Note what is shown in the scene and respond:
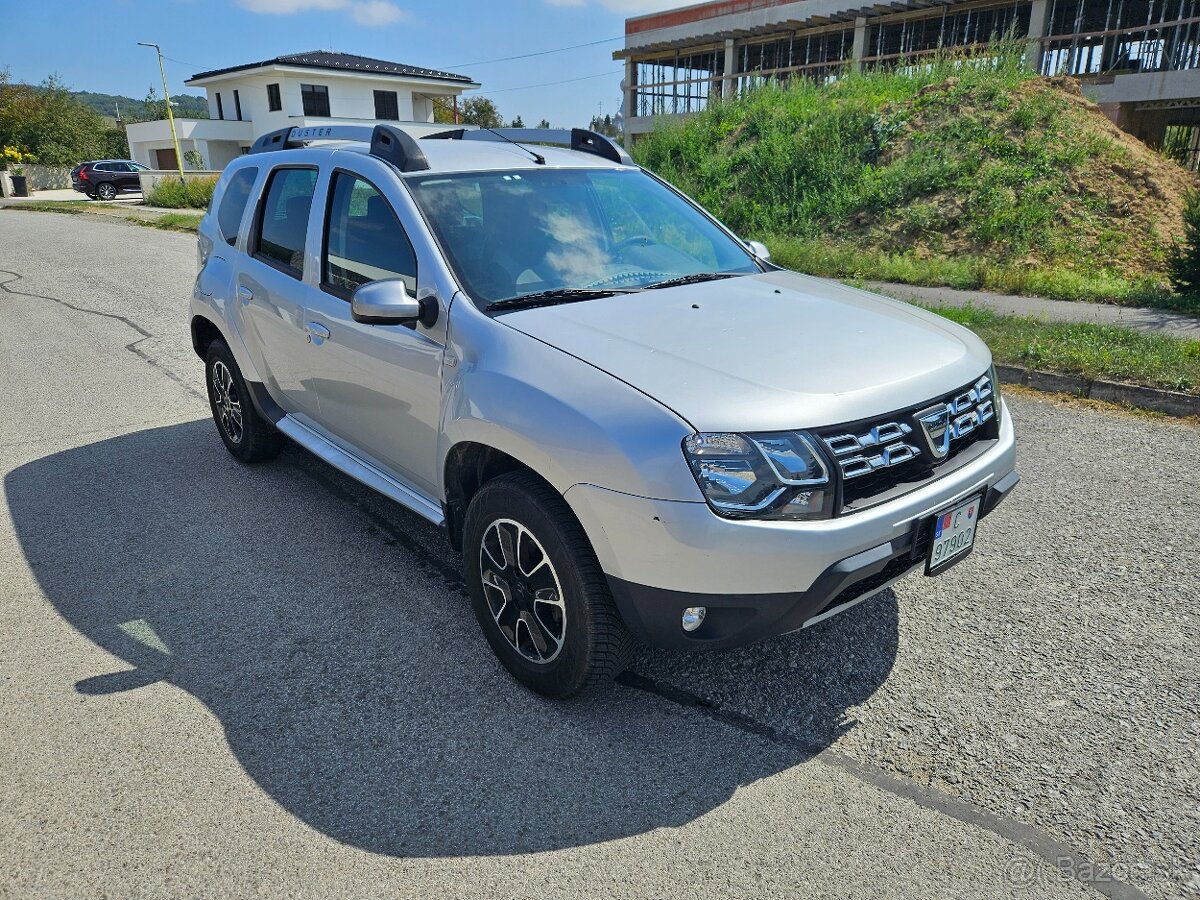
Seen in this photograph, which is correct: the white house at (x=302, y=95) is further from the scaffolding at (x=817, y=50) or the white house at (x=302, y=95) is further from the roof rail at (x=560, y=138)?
the roof rail at (x=560, y=138)

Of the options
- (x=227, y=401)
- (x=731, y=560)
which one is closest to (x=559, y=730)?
(x=731, y=560)

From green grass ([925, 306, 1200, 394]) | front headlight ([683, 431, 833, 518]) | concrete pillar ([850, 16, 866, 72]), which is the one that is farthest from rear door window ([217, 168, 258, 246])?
concrete pillar ([850, 16, 866, 72])

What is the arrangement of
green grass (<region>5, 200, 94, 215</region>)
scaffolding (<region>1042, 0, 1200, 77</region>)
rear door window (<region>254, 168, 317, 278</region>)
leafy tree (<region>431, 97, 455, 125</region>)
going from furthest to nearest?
leafy tree (<region>431, 97, 455, 125</region>) < green grass (<region>5, 200, 94, 215</region>) < scaffolding (<region>1042, 0, 1200, 77</region>) < rear door window (<region>254, 168, 317, 278</region>)

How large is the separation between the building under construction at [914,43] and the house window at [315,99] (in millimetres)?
21500

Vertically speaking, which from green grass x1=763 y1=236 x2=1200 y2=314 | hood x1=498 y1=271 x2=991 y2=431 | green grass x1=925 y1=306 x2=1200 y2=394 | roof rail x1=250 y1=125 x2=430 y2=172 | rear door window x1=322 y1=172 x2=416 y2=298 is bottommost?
green grass x1=925 y1=306 x2=1200 y2=394

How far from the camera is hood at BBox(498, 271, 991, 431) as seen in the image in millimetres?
2656

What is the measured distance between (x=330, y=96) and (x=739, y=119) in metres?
41.0

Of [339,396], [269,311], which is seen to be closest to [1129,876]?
[339,396]

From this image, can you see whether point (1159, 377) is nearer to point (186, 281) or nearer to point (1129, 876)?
point (1129, 876)

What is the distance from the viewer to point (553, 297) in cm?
346

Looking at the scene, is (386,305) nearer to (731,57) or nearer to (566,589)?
(566,589)

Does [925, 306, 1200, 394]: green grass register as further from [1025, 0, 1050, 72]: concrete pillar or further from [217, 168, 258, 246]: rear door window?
[1025, 0, 1050, 72]: concrete pillar

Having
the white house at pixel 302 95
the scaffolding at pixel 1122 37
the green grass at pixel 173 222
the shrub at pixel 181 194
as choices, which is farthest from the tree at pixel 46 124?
the scaffolding at pixel 1122 37

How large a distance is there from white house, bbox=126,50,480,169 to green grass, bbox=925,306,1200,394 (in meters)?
47.1
